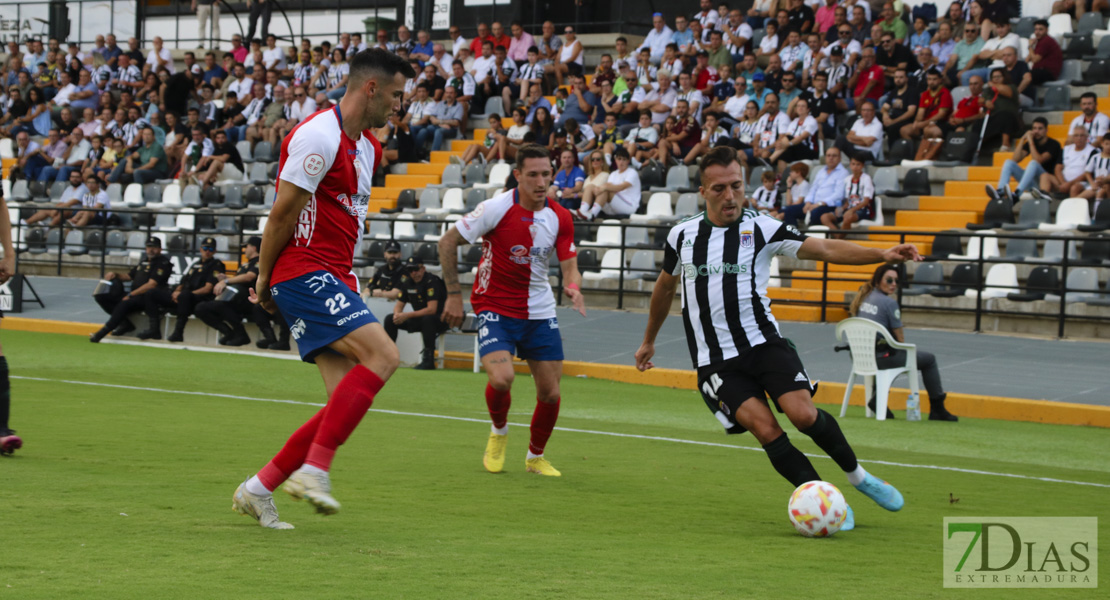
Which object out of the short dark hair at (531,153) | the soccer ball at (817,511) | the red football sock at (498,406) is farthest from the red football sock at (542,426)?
the soccer ball at (817,511)

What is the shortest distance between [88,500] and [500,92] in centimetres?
2164

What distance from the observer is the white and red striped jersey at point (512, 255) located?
8.93 metres

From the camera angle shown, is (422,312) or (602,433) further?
(422,312)

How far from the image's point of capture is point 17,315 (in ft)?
74.2

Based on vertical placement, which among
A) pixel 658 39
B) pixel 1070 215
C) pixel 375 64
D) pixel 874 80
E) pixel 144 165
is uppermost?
pixel 658 39

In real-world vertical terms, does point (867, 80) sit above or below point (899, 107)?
above

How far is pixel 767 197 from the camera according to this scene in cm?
2016

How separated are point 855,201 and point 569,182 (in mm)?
5179

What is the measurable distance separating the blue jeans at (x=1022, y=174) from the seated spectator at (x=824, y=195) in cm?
235

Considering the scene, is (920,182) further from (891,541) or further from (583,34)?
(891,541)

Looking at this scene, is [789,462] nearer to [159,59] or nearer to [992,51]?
[992,51]

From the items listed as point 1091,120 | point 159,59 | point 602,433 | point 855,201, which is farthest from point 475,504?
point 159,59

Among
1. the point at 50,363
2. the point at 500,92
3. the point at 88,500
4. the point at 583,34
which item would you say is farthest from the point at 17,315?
the point at 88,500

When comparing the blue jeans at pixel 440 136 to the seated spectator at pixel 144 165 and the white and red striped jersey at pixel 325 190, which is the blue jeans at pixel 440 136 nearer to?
the seated spectator at pixel 144 165
